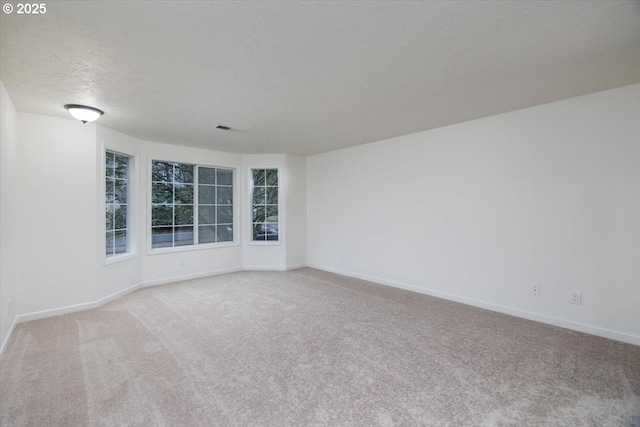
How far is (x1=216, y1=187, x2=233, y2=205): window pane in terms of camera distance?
6070 millimetres

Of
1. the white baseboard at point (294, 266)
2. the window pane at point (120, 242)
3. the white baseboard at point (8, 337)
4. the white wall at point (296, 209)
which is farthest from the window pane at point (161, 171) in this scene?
the white baseboard at point (294, 266)

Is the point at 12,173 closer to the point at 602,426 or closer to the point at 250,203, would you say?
the point at 250,203

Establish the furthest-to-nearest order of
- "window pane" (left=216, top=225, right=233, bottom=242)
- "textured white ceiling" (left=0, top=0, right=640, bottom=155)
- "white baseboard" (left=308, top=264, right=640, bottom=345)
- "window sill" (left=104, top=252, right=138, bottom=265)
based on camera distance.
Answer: "window pane" (left=216, top=225, right=233, bottom=242) < "window sill" (left=104, top=252, right=138, bottom=265) < "white baseboard" (left=308, top=264, right=640, bottom=345) < "textured white ceiling" (left=0, top=0, right=640, bottom=155)

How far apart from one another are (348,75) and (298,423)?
2.63 m

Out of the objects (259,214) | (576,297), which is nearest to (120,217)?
(259,214)

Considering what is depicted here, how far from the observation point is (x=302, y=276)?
18.7 feet

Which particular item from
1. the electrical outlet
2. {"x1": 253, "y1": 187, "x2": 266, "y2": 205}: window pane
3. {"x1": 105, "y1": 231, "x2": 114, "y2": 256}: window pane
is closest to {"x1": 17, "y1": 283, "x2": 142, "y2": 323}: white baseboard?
{"x1": 105, "y1": 231, "x2": 114, "y2": 256}: window pane

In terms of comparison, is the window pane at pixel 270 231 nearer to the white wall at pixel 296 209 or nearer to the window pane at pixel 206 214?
the white wall at pixel 296 209

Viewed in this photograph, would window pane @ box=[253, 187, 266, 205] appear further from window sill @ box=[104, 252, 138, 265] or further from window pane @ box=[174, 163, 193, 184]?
window sill @ box=[104, 252, 138, 265]

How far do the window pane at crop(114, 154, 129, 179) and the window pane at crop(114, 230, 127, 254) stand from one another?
2.89ft

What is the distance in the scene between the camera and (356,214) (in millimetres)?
5652

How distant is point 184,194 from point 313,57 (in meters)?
4.17

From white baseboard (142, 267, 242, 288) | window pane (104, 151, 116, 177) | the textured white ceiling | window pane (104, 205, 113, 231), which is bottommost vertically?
white baseboard (142, 267, 242, 288)

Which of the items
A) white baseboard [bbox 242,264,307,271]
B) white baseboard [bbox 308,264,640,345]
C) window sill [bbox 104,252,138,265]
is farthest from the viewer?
white baseboard [bbox 242,264,307,271]
